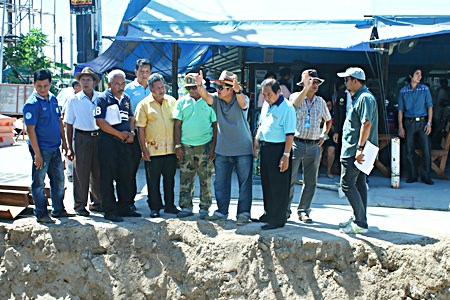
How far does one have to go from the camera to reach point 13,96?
64.7ft

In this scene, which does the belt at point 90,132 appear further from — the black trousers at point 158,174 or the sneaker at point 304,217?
the sneaker at point 304,217

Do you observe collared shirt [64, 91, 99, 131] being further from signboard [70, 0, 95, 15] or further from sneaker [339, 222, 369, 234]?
signboard [70, 0, 95, 15]

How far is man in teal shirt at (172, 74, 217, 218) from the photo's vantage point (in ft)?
18.2

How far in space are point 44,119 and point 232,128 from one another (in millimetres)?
2054

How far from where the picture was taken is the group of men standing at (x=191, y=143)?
16.7 ft

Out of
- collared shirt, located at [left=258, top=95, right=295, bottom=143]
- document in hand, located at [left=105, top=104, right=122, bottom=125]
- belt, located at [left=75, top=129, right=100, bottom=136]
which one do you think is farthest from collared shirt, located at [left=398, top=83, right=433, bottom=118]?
belt, located at [left=75, top=129, right=100, bottom=136]

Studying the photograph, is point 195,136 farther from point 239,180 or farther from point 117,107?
point 117,107

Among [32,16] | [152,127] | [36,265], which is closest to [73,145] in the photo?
[152,127]

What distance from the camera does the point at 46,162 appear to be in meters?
5.30

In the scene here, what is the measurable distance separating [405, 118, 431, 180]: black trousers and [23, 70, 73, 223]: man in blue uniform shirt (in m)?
5.46

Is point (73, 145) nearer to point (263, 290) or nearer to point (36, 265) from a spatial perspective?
point (36, 265)

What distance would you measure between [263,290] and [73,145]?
2.84m

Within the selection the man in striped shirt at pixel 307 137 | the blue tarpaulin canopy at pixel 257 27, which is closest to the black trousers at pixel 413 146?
the blue tarpaulin canopy at pixel 257 27

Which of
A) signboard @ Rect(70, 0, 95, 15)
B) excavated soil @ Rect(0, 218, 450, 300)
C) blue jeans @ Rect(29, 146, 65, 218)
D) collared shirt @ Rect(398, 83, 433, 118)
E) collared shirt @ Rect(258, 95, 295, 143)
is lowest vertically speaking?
excavated soil @ Rect(0, 218, 450, 300)
